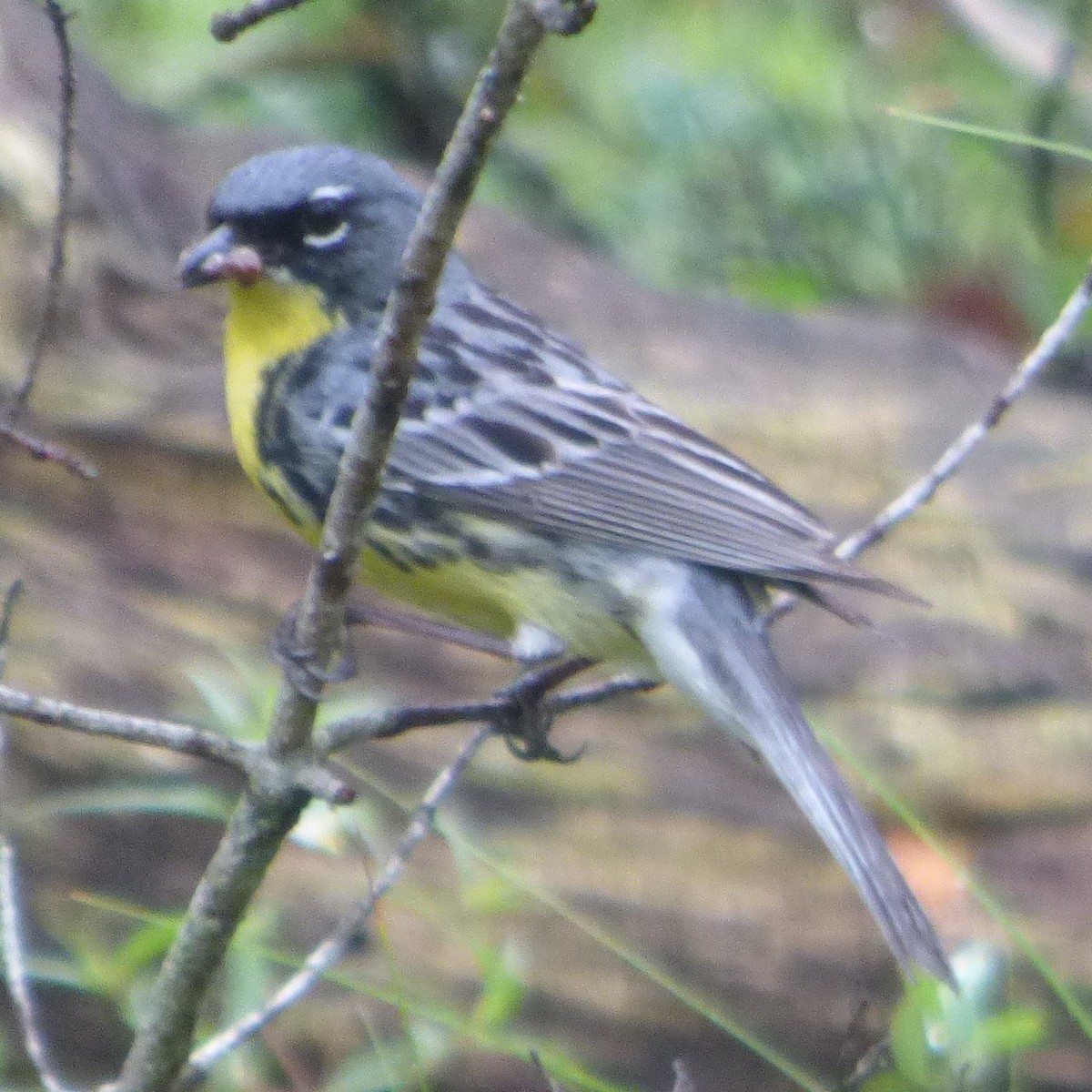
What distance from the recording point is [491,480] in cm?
313

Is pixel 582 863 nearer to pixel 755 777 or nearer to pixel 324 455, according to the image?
pixel 755 777

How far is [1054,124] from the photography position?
6480 mm

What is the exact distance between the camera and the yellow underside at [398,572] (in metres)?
3.01

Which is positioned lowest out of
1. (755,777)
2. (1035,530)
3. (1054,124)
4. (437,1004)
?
(437,1004)

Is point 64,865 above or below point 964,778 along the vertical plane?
below

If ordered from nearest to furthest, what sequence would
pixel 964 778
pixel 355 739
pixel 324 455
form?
pixel 355 739 < pixel 324 455 < pixel 964 778

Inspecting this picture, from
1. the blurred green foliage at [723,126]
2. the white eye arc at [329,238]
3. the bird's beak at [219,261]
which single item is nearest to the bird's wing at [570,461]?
the white eye arc at [329,238]

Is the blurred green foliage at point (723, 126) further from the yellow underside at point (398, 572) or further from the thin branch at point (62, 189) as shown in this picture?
the thin branch at point (62, 189)

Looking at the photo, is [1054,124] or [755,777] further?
[1054,124]

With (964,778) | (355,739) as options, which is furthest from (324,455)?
(964,778)

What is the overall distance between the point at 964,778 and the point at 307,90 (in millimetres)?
3445

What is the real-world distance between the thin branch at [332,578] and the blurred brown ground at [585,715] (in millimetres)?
1513

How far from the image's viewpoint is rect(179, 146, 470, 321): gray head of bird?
304 centimetres

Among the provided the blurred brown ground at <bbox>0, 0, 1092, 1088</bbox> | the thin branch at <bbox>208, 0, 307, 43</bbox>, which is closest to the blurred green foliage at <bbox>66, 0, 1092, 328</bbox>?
the blurred brown ground at <bbox>0, 0, 1092, 1088</bbox>
